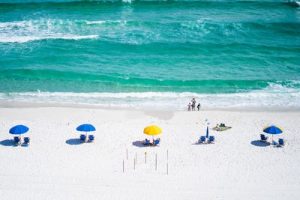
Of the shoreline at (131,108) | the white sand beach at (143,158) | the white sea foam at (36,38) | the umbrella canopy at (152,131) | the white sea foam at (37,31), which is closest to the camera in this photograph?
the white sand beach at (143,158)

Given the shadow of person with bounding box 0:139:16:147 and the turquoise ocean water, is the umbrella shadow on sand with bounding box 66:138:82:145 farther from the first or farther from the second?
the turquoise ocean water

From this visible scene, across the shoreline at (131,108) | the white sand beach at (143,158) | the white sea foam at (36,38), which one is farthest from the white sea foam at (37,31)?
the white sand beach at (143,158)

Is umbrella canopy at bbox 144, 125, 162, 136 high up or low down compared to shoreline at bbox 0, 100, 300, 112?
down

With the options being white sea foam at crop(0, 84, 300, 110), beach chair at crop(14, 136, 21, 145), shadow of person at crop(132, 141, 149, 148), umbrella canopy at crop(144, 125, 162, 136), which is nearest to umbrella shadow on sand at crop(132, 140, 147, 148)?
shadow of person at crop(132, 141, 149, 148)

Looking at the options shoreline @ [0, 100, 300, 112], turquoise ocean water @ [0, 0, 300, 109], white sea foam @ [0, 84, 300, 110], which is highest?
turquoise ocean water @ [0, 0, 300, 109]

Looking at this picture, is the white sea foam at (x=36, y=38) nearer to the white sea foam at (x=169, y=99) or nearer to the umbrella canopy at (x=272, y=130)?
the white sea foam at (x=169, y=99)

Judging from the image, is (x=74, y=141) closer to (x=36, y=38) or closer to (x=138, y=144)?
(x=138, y=144)
